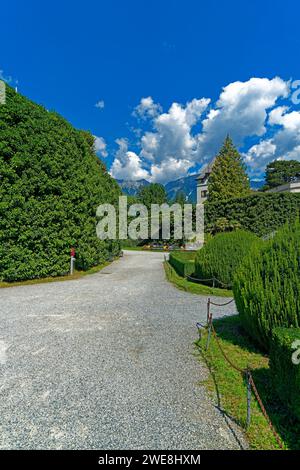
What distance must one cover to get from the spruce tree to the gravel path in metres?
28.4

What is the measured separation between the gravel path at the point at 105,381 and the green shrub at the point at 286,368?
84 cm

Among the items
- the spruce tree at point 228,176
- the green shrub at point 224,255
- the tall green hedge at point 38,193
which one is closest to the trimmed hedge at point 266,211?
the spruce tree at point 228,176

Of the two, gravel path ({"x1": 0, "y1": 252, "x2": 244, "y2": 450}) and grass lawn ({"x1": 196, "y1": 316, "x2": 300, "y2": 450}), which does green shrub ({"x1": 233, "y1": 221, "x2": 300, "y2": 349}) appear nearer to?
grass lawn ({"x1": 196, "y1": 316, "x2": 300, "y2": 450})

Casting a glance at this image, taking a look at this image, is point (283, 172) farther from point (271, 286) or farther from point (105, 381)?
point (105, 381)

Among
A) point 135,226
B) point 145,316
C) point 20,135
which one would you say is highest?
point 20,135

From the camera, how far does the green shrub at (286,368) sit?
3.07 meters

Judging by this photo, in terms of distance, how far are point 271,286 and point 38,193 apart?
40.1 ft

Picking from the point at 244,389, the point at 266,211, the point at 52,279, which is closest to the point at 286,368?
the point at 244,389

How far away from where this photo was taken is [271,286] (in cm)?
475

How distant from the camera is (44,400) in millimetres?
3654

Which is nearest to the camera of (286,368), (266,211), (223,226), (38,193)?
(286,368)

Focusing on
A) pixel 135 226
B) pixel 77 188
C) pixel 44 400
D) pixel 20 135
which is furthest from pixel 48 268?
pixel 135 226

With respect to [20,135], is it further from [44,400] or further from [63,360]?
[44,400]
